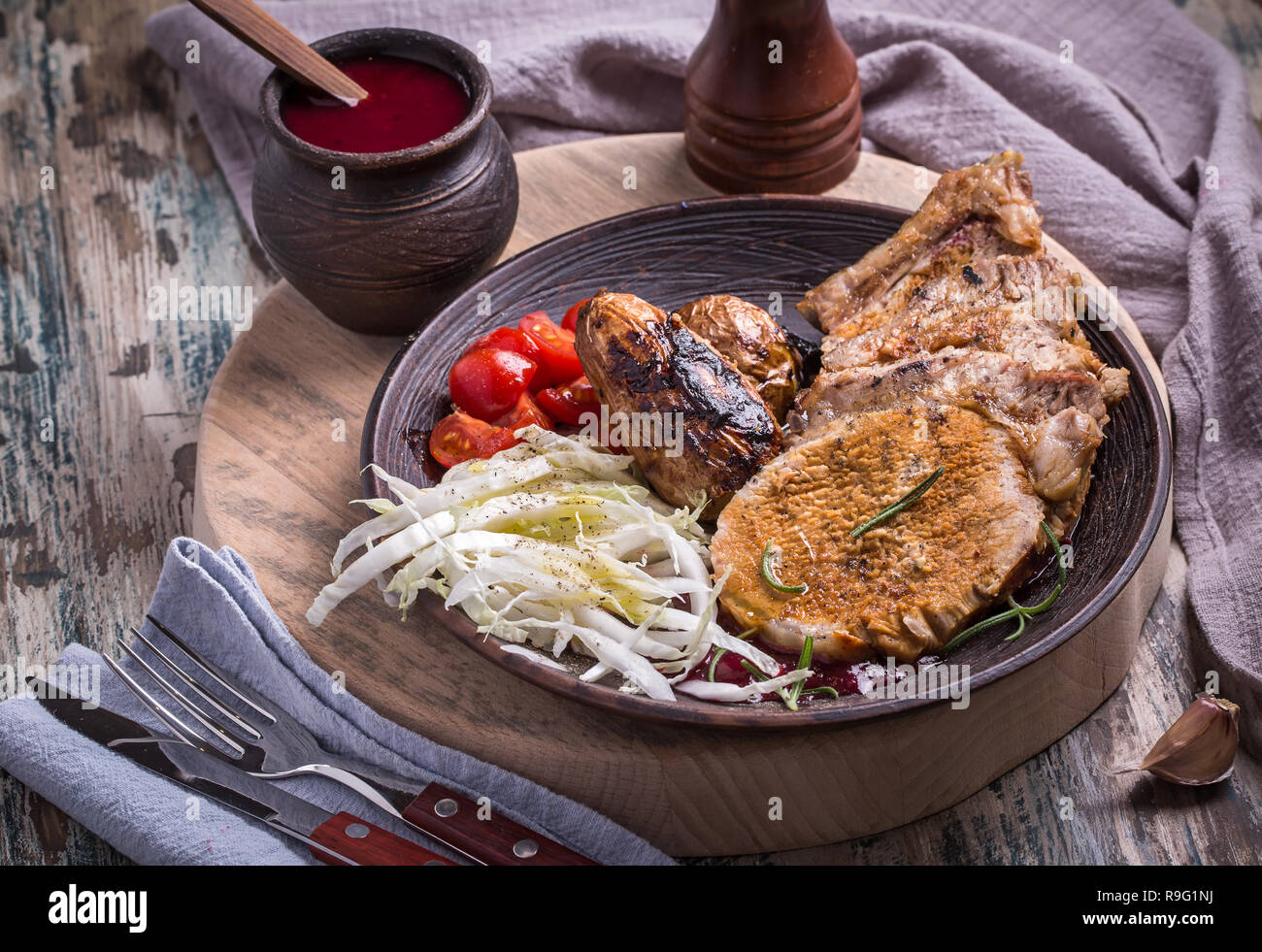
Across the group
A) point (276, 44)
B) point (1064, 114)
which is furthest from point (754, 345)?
point (1064, 114)

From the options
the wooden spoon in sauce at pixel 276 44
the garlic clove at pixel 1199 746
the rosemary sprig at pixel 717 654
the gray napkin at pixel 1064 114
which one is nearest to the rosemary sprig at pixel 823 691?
the rosemary sprig at pixel 717 654

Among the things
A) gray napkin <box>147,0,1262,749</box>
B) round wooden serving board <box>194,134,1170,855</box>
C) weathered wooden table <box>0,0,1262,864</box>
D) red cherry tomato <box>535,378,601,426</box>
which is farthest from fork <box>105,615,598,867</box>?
gray napkin <box>147,0,1262,749</box>

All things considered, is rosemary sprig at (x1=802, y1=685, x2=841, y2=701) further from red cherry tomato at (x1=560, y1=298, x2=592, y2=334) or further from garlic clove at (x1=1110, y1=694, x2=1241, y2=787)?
red cherry tomato at (x1=560, y1=298, x2=592, y2=334)

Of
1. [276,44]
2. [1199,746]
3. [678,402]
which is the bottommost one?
[1199,746]

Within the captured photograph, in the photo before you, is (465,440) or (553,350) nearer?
(465,440)

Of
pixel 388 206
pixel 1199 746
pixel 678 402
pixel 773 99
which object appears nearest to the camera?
pixel 1199 746

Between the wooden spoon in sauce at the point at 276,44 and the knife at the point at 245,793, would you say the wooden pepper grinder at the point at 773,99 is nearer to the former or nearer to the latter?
the wooden spoon in sauce at the point at 276,44

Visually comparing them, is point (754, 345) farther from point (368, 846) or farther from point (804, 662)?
point (368, 846)
